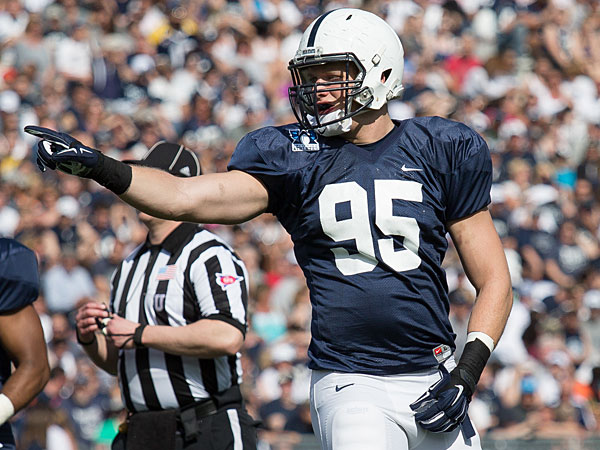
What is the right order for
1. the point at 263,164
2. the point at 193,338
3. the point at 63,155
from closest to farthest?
1. the point at 63,155
2. the point at 263,164
3. the point at 193,338

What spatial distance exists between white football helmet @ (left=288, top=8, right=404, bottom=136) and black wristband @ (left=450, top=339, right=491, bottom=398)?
2.73ft

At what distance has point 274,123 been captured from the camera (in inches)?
486

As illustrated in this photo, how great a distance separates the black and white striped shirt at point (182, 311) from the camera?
170 inches

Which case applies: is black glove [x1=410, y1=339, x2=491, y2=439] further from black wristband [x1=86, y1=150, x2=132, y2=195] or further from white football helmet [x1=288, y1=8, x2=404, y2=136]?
black wristband [x1=86, y1=150, x2=132, y2=195]

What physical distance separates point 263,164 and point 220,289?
944 millimetres

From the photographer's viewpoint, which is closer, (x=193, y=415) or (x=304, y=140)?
(x=304, y=140)

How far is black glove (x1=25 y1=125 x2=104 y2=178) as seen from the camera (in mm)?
2994

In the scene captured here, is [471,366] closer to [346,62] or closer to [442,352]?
[442,352]

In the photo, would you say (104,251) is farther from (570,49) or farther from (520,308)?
(570,49)

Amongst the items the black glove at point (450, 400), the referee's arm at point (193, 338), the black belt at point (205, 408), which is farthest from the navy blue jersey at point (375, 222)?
the black belt at point (205, 408)

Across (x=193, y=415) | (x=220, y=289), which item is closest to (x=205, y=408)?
(x=193, y=415)

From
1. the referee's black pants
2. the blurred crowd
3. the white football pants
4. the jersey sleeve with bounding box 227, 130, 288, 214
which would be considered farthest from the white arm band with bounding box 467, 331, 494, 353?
the blurred crowd

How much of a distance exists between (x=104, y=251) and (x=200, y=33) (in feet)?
14.1

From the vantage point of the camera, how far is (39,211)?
1042 cm
